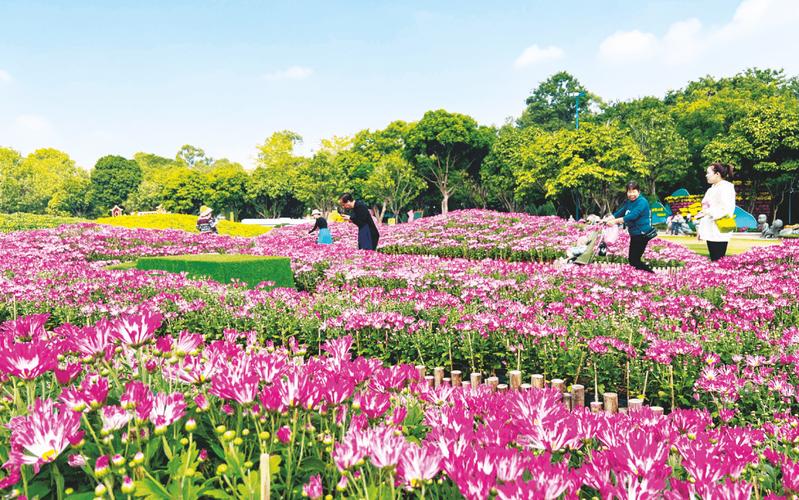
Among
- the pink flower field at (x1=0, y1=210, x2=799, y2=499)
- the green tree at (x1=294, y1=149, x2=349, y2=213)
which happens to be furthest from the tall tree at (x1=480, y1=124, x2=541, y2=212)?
the pink flower field at (x1=0, y1=210, x2=799, y2=499)

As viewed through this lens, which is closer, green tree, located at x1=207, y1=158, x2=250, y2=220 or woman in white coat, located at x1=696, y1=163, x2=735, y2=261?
woman in white coat, located at x1=696, y1=163, x2=735, y2=261

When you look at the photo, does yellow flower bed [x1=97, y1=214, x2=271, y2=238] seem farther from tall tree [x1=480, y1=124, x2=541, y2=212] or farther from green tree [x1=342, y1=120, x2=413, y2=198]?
tall tree [x1=480, y1=124, x2=541, y2=212]

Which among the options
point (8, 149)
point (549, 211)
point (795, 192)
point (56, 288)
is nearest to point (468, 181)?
point (549, 211)

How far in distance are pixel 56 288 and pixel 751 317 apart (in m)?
8.94

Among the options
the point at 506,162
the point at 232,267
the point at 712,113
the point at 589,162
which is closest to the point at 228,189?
the point at 506,162

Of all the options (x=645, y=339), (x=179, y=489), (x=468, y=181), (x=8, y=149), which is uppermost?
(x=8, y=149)

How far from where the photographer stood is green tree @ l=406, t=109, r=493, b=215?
1719 inches

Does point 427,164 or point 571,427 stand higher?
point 427,164

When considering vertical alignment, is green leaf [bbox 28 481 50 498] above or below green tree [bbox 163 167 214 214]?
below

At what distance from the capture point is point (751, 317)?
5.55 meters

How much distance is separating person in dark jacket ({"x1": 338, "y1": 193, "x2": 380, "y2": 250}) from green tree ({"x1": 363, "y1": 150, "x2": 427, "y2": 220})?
31.9m

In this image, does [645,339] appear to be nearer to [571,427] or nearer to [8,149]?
[571,427]

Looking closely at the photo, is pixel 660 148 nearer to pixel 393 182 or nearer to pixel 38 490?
pixel 393 182

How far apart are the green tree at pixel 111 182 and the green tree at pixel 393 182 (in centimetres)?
4666
